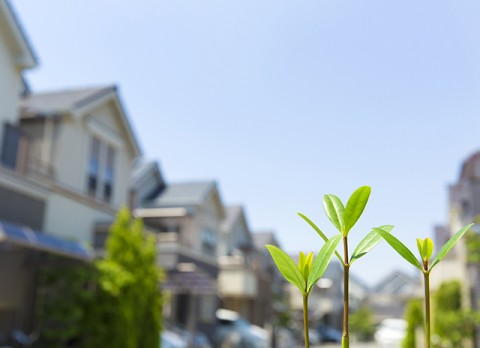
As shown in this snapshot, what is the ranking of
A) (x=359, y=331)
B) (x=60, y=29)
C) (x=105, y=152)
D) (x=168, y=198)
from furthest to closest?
1. (x=359, y=331)
2. (x=168, y=198)
3. (x=105, y=152)
4. (x=60, y=29)

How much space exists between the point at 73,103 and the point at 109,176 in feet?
8.46

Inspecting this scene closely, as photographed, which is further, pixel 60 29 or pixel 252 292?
pixel 252 292

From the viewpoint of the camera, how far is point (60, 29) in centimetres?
644

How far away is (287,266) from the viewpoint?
132 cm

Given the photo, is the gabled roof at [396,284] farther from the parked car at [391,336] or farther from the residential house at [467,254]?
the residential house at [467,254]

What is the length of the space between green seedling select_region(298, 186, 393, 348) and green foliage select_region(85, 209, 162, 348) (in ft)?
36.5

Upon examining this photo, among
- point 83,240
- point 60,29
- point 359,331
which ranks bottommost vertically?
point 359,331

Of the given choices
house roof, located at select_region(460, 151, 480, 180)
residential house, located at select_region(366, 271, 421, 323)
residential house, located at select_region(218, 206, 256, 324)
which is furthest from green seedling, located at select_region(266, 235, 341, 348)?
residential house, located at select_region(366, 271, 421, 323)

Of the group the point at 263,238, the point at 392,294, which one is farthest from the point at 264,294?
the point at 392,294

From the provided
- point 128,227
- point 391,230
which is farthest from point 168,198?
point 391,230

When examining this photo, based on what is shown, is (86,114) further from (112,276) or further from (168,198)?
(168,198)

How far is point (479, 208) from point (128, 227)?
15.0 meters

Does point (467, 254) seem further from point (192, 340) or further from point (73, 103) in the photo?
point (73, 103)

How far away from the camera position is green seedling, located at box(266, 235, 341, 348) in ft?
4.20
